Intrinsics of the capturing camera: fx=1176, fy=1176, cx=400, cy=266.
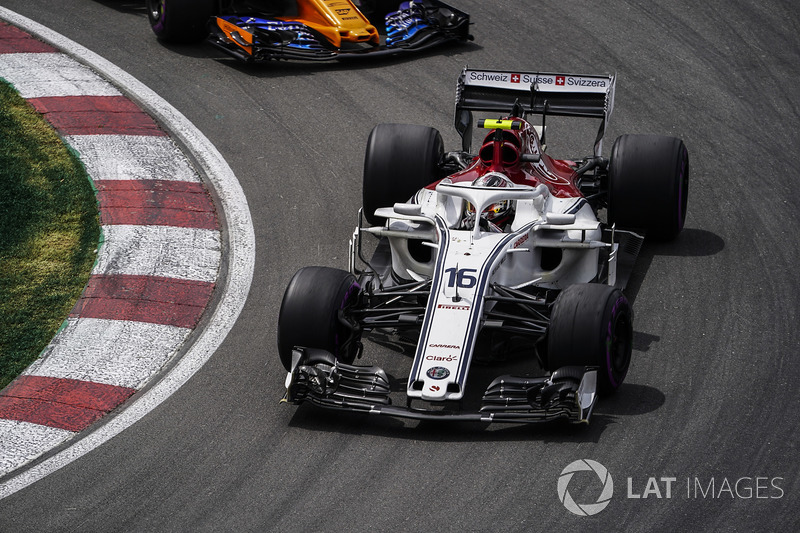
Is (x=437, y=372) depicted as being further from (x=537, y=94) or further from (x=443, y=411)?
(x=537, y=94)

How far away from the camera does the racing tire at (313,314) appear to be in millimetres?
8617

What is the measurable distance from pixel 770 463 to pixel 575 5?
9796mm

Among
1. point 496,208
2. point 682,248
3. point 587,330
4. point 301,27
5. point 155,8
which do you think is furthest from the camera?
point 155,8

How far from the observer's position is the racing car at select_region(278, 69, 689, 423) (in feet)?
26.8

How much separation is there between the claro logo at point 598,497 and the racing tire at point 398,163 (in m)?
3.85

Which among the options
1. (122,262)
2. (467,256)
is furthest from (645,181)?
(122,262)

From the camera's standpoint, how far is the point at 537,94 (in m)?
11.5

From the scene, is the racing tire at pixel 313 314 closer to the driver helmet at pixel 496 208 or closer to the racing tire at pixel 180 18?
the driver helmet at pixel 496 208

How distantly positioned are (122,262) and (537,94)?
169 inches

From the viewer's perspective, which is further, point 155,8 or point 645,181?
point 155,8

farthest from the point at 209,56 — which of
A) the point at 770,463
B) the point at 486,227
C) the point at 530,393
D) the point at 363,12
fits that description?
the point at 770,463

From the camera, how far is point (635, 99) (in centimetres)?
1400

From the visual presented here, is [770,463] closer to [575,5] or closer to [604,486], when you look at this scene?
[604,486]

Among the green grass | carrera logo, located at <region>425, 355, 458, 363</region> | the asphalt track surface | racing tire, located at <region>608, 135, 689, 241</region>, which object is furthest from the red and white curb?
racing tire, located at <region>608, 135, 689, 241</region>
